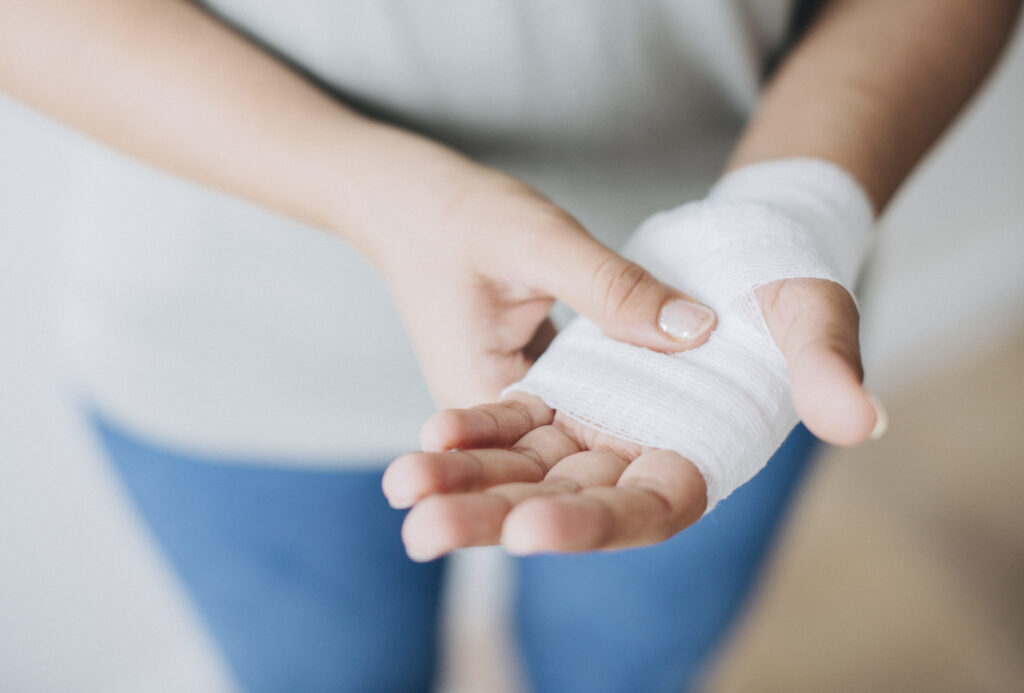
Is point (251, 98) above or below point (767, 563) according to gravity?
above

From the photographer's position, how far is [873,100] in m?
0.66

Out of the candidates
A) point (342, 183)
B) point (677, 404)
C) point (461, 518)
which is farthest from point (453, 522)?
point (342, 183)

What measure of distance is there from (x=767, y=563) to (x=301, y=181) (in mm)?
743

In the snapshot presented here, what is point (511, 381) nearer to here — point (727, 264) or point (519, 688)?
point (727, 264)

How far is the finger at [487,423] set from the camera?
42 centimetres

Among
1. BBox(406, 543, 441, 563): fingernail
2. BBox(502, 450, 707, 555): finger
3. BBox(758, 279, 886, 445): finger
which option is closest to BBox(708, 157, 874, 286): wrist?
BBox(758, 279, 886, 445): finger

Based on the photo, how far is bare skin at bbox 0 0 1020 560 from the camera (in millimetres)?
388

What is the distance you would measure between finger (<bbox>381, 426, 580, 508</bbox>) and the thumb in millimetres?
88

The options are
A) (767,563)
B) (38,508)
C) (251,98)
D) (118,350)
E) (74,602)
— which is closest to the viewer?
(251,98)

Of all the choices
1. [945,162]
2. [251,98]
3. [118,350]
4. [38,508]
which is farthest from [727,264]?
[945,162]

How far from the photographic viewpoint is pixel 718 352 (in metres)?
0.50

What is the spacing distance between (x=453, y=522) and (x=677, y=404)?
17 centimetres

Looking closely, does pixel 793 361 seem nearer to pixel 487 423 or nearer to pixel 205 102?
pixel 487 423

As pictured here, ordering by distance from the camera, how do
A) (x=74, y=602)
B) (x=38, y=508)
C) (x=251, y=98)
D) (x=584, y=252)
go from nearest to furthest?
(x=584, y=252), (x=251, y=98), (x=38, y=508), (x=74, y=602)
